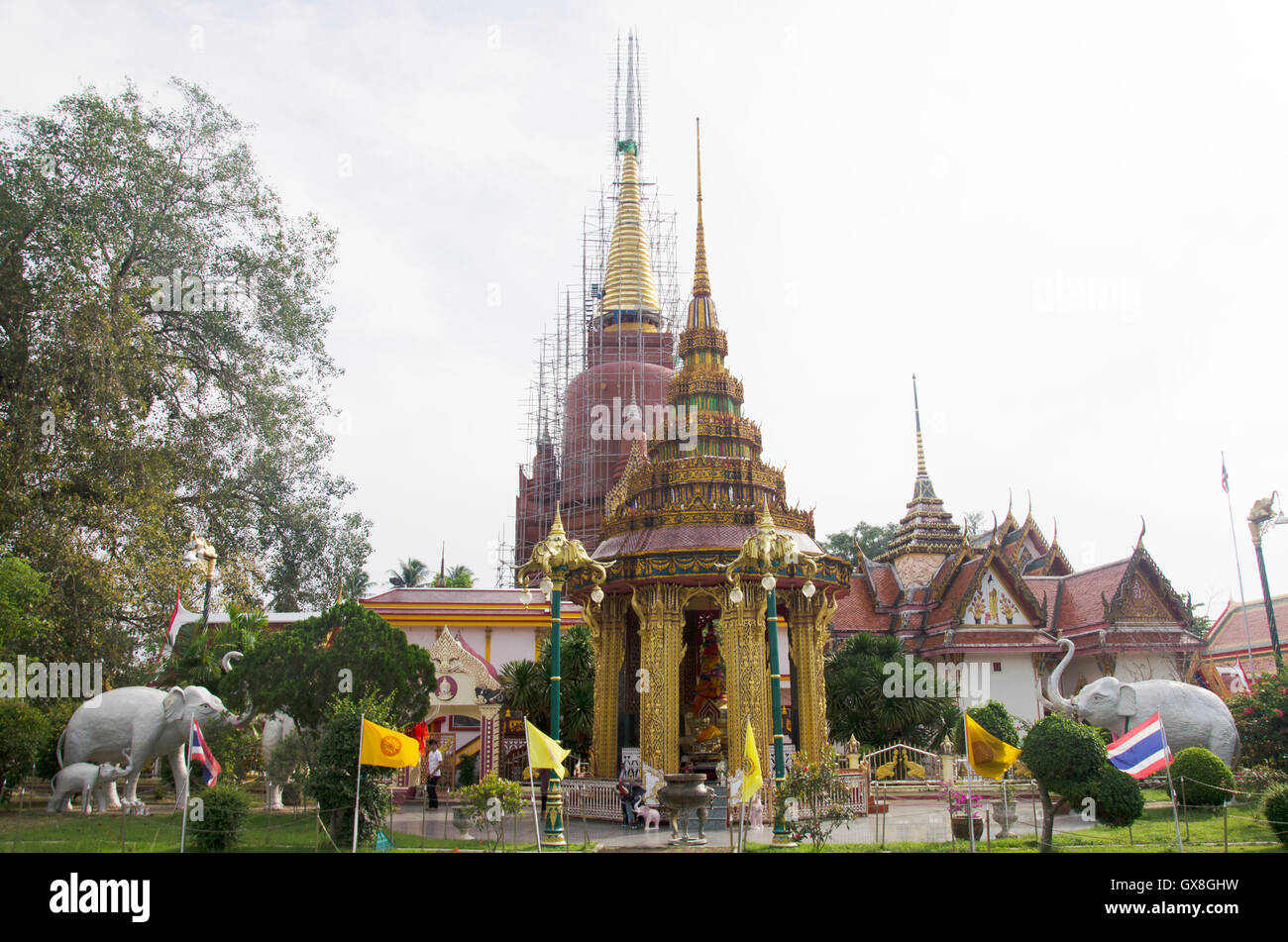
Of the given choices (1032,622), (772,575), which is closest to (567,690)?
(772,575)

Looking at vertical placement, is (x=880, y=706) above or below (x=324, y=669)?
below

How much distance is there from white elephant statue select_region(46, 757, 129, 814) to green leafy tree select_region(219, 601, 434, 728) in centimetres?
257

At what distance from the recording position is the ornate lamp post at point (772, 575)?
12.9 metres

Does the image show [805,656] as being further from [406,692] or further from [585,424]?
[585,424]

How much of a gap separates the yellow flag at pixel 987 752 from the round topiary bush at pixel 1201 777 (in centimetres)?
511

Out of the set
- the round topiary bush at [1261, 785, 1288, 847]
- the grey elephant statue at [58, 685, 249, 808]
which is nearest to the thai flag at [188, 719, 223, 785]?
the grey elephant statue at [58, 685, 249, 808]

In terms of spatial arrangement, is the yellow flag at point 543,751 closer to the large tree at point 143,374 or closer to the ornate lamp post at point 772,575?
the ornate lamp post at point 772,575

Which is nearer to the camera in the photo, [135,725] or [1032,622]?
[135,725]

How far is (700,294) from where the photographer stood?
22875 mm

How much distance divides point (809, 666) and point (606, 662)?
427cm

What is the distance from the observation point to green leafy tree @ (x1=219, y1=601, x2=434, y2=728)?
18156 millimetres

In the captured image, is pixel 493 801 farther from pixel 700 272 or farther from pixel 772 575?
pixel 700 272
